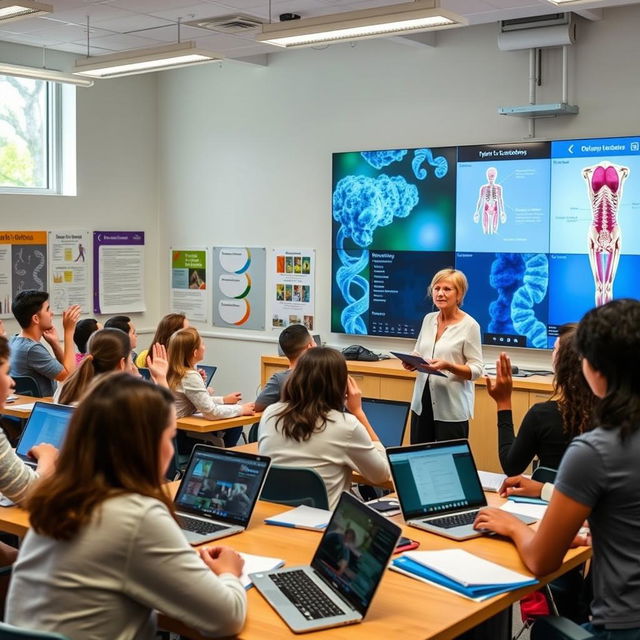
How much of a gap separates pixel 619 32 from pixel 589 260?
5.09 feet

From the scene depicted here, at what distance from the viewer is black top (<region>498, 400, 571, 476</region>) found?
336 cm

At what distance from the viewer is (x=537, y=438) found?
3.39 metres

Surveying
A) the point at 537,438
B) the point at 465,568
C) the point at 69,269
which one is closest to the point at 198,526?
the point at 465,568

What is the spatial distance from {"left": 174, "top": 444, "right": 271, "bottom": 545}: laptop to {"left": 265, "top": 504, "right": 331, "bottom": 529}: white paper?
0.13 meters

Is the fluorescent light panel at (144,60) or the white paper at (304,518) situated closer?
the white paper at (304,518)

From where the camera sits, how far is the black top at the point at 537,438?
3361 mm

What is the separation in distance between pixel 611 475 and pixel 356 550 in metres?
0.67

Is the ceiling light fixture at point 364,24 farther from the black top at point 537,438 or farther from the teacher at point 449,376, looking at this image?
the black top at point 537,438

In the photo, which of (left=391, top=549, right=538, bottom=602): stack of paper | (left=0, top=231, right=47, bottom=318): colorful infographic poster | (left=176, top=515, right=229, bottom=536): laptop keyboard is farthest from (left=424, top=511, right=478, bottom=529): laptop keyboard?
(left=0, top=231, right=47, bottom=318): colorful infographic poster

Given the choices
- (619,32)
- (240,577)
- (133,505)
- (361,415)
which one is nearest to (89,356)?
(361,415)

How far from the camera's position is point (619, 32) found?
6344mm

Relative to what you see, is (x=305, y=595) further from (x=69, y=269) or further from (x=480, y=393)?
(x=69, y=269)

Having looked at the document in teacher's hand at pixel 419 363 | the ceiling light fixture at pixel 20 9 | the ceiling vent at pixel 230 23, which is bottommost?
the document in teacher's hand at pixel 419 363

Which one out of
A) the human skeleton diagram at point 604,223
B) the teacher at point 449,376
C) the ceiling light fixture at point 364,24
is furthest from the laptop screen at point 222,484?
the human skeleton diagram at point 604,223
